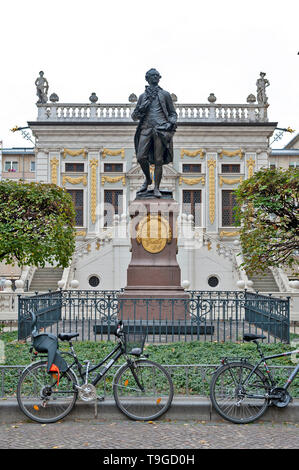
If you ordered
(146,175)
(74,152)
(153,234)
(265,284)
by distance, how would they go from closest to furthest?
(153,234), (146,175), (265,284), (74,152)

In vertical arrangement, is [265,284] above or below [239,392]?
above

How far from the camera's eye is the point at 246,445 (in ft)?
18.3

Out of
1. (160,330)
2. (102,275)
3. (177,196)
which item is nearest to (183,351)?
(160,330)

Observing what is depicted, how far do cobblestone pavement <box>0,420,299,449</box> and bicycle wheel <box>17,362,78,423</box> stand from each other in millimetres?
144

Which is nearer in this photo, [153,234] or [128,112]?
[153,234]

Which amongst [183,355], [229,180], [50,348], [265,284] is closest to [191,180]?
[229,180]

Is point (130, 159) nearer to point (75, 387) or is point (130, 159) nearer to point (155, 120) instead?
point (155, 120)

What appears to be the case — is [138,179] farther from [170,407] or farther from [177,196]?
[170,407]

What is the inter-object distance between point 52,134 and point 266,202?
23.3 metres

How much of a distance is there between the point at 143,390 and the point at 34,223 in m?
11.1

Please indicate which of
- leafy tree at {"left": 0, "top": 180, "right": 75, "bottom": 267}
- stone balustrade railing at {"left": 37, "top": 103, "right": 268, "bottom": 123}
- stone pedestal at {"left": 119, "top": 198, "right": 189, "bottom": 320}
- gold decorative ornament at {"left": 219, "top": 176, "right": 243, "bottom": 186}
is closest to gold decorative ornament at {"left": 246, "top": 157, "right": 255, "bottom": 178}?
gold decorative ornament at {"left": 219, "top": 176, "right": 243, "bottom": 186}

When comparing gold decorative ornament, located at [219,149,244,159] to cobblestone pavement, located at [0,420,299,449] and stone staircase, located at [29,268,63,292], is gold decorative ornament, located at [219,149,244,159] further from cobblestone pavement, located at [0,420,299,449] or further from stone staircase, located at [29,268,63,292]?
cobblestone pavement, located at [0,420,299,449]

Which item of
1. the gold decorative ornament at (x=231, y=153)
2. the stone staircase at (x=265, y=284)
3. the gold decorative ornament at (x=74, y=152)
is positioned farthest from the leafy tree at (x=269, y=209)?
the gold decorative ornament at (x=74, y=152)

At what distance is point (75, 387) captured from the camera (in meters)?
6.43
